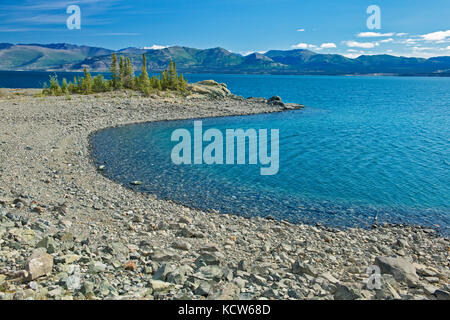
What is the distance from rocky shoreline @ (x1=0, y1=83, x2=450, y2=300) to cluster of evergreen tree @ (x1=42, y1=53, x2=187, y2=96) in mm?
49673

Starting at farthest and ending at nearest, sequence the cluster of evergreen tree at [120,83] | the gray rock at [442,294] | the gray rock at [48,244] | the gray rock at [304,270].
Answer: the cluster of evergreen tree at [120,83] < the gray rock at [304,270] < the gray rock at [48,244] < the gray rock at [442,294]

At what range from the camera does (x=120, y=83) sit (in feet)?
249

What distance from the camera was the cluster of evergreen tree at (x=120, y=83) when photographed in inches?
2692

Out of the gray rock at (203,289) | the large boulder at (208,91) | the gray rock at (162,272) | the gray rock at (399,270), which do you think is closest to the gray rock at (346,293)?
the gray rock at (399,270)

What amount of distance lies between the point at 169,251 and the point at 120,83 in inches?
2810

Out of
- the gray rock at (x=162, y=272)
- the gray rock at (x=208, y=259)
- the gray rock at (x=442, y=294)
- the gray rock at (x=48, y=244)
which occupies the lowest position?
the gray rock at (x=442, y=294)

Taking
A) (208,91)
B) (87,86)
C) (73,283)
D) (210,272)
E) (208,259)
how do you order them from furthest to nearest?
(208,91)
(87,86)
(208,259)
(210,272)
(73,283)

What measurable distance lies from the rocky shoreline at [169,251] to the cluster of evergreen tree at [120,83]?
49673 millimetres

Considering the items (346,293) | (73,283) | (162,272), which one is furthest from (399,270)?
(73,283)

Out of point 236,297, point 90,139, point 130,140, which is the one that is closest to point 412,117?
point 130,140

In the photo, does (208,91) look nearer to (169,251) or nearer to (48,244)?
(169,251)

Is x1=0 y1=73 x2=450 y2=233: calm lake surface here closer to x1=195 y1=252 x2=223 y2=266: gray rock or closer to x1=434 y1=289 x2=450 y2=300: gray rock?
x1=195 y1=252 x2=223 y2=266: gray rock

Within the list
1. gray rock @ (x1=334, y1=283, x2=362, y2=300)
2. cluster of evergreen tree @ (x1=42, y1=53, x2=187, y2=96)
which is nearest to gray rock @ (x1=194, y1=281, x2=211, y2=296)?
gray rock @ (x1=334, y1=283, x2=362, y2=300)

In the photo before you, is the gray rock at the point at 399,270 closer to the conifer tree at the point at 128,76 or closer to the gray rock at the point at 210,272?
the gray rock at the point at 210,272
